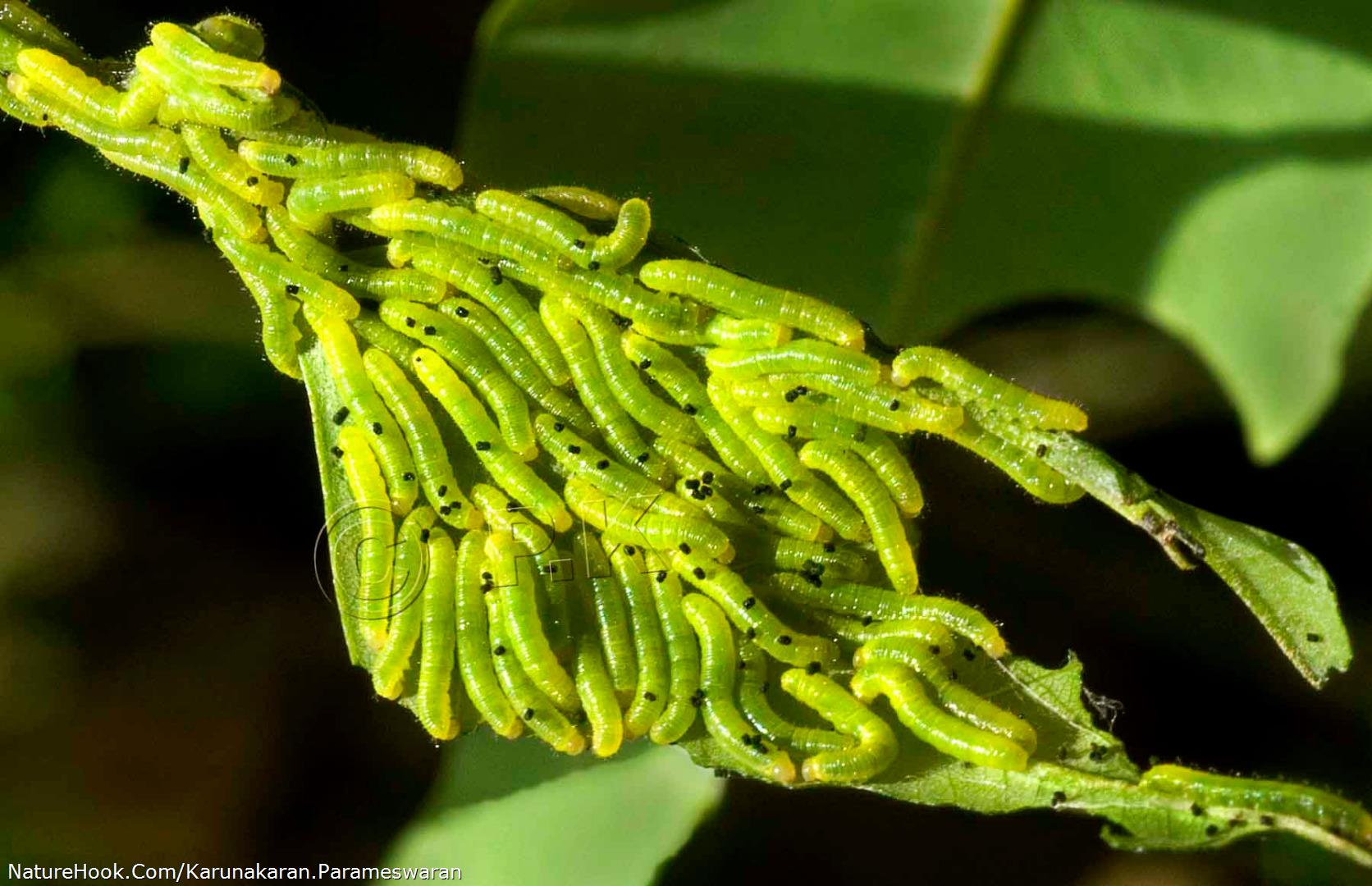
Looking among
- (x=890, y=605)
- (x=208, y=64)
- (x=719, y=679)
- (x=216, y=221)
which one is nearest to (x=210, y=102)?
(x=208, y=64)

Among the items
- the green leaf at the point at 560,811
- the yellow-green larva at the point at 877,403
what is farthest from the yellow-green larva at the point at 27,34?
the green leaf at the point at 560,811

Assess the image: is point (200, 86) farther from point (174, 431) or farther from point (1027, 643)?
point (1027, 643)

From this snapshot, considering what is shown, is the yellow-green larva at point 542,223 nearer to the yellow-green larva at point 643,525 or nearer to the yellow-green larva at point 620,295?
the yellow-green larva at point 620,295

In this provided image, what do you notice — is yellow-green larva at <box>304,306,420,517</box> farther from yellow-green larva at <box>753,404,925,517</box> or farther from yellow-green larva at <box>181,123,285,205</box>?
yellow-green larva at <box>753,404,925,517</box>

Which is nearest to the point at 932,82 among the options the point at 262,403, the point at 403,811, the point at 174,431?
the point at 262,403

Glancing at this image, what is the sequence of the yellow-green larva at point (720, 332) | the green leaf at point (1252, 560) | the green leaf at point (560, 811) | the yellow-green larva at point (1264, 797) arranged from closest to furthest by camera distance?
the yellow-green larva at point (1264, 797) < the green leaf at point (1252, 560) < the yellow-green larva at point (720, 332) < the green leaf at point (560, 811)

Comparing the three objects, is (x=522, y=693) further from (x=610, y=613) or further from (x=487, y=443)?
(x=487, y=443)
